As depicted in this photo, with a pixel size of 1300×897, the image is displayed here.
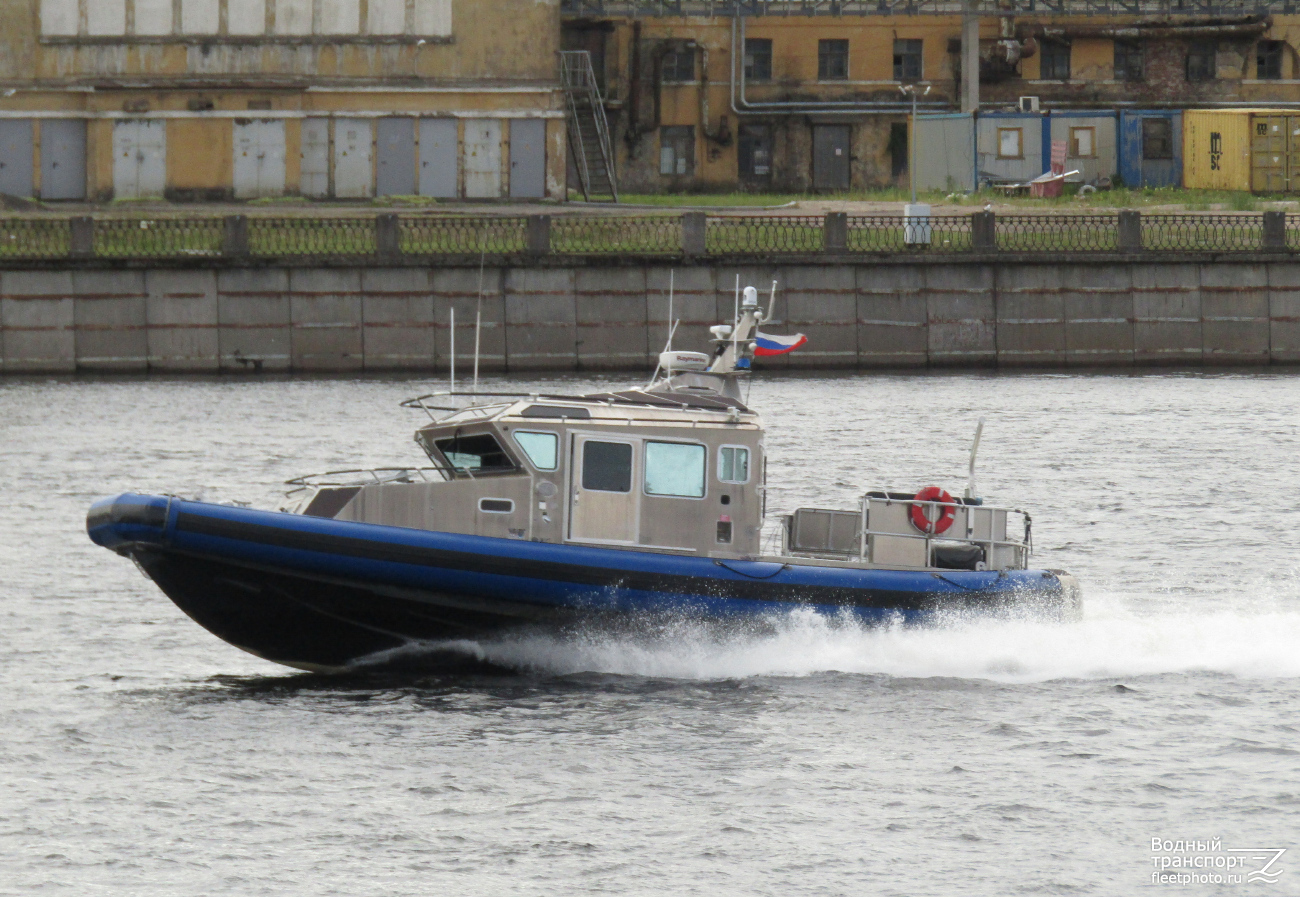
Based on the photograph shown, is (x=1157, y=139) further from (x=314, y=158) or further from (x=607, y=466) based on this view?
(x=607, y=466)

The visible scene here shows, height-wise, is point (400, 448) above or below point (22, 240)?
below

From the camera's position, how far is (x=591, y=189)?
5647 centimetres

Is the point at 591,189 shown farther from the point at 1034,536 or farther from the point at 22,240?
the point at 1034,536

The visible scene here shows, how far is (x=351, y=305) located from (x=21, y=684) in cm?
2556

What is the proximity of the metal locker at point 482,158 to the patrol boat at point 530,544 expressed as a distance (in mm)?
35441

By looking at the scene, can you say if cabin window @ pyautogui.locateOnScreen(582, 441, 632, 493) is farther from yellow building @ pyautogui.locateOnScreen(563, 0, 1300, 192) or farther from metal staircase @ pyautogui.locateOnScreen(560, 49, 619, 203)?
yellow building @ pyautogui.locateOnScreen(563, 0, 1300, 192)

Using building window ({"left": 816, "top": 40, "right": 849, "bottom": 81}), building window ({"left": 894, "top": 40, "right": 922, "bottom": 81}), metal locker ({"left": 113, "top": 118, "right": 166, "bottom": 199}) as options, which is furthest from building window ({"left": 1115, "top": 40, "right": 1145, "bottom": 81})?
metal locker ({"left": 113, "top": 118, "right": 166, "bottom": 199})

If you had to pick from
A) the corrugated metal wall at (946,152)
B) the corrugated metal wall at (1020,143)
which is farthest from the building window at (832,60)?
the corrugated metal wall at (1020,143)

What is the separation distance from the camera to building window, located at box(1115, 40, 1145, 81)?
6288 centimetres

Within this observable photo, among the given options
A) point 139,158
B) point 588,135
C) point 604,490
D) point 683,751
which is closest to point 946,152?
point 588,135

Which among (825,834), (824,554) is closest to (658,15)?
(824,554)

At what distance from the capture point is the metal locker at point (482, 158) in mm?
51656

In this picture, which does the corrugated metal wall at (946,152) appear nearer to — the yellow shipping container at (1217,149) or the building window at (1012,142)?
the building window at (1012,142)

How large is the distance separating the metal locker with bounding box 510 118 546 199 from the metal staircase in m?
2.04
